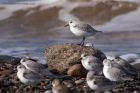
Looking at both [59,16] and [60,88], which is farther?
[59,16]

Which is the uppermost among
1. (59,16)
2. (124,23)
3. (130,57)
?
(59,16)

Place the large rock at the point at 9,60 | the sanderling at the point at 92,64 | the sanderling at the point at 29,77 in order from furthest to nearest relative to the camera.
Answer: the large rock at the point at 9,60 → the sanderling at the point at 92,64 → the sanderling at the point at 29,77

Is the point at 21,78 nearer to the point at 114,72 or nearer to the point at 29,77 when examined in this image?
the point at 29,77

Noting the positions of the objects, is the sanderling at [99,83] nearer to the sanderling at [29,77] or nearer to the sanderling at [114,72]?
the sanderling at [114,72]

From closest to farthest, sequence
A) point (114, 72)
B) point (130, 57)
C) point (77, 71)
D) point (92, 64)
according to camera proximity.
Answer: point (114, 72), point (92, 64), point (77, 71), point (130, 57)

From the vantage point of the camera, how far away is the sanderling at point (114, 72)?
9.93 metres

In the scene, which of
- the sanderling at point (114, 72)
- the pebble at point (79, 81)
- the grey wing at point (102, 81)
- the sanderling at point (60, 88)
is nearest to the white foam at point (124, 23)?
the pebble at point (79, 81)

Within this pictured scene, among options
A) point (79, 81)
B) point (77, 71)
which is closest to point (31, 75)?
point (79, 81)

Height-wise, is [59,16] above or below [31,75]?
above

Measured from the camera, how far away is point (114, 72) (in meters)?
10.0

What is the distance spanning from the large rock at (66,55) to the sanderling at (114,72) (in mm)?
1048

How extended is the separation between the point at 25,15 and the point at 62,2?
1.71 m

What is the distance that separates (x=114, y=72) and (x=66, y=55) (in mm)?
1690

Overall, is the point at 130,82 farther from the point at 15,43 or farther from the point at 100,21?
the point at 100,21
